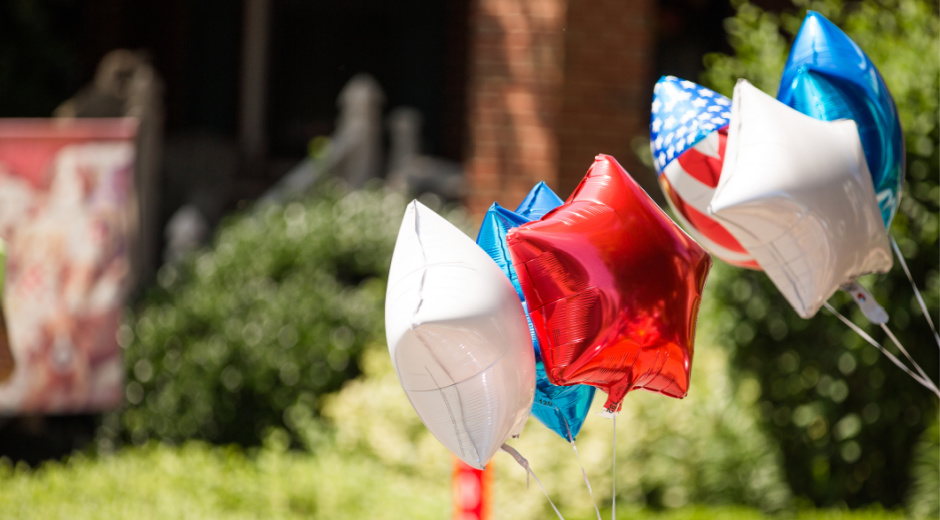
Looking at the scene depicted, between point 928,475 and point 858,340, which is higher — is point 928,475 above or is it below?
below

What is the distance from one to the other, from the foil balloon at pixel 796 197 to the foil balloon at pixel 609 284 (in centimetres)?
13

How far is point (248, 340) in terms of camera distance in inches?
201

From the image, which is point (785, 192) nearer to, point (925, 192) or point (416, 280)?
point (416, 280)

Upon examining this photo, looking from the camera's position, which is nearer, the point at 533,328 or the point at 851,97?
the point at 533,328

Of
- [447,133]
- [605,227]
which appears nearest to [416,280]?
[605,227]

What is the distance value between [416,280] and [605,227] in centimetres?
33

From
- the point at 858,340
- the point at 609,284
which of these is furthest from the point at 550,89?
the point at 609,284

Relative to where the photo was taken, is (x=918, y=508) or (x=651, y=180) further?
(x=651, y=180)

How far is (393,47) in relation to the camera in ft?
28.2

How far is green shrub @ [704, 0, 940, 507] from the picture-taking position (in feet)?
12.2

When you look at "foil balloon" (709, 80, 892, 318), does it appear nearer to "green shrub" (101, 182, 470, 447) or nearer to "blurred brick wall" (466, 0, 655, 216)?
"blurred brick wall" (466, 0, 655, 216)

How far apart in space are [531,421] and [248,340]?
1.80 meters

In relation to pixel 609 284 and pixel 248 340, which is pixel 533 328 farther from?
pixel 248 340

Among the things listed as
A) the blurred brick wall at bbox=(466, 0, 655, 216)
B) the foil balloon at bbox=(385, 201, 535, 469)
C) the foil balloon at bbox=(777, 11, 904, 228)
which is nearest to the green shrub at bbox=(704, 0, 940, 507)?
the blurred brick wall at bbox=(466, 0, 655, 216)
